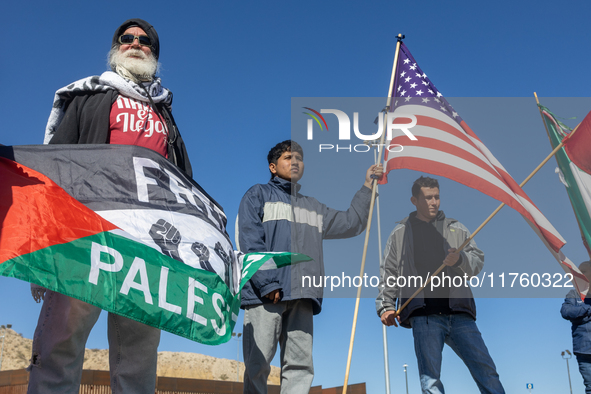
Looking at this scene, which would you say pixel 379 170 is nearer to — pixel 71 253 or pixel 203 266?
pixel 203 266

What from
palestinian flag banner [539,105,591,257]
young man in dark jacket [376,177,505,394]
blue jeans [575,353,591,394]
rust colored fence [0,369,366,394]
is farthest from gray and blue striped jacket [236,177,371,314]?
rust colored fence [0,369,366,394]

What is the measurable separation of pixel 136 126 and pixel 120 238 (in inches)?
35.9

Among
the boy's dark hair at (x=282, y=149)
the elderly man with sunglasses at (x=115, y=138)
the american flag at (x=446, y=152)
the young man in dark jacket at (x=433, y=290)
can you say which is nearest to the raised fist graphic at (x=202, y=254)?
the elderly man with sunglasses at (x=115, y=138)

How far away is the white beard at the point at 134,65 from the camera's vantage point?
3.44 metres

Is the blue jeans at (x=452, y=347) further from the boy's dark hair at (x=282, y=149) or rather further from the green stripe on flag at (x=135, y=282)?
the green stripe on flag at (x=135, y=282)

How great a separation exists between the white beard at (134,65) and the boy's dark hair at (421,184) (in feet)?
7.99

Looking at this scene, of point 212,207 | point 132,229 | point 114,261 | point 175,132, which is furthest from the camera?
point 175,132

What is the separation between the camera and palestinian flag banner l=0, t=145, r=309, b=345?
2254 mm

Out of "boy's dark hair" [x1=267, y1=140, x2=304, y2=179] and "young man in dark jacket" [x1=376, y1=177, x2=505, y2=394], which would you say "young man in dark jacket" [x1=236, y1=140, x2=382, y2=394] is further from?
"young man in dark jacket" [x1=376, y1=177, x2=505, y2=394]

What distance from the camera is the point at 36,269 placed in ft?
7.07

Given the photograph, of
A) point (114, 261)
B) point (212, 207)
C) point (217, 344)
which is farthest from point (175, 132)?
point (217, 344)

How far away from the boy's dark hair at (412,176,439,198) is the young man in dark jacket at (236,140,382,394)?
44 cm

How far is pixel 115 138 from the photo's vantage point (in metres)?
3.12

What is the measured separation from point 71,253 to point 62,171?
20.6 inches
